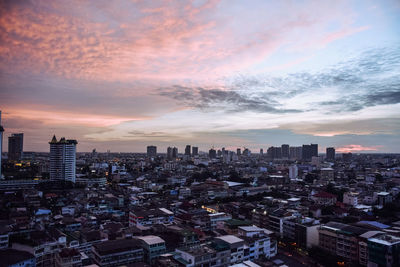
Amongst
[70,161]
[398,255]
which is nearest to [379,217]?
[398,255]

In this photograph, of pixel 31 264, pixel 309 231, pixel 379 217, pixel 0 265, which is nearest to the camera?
pixel 0 265

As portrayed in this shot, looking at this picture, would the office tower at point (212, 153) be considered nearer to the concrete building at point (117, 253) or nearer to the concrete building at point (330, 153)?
the concrete building at point (330, 153)

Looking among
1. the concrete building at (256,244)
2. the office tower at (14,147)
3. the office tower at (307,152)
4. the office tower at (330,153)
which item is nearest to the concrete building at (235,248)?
the concrete building at (256,244)

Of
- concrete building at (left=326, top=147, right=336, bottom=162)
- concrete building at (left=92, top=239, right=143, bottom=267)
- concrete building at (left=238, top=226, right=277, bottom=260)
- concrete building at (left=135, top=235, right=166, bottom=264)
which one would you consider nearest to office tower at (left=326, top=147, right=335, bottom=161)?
concrete building at (left=326, top=147, right=336, bottom=162)

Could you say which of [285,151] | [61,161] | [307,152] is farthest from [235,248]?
[285,151]

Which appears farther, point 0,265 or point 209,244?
point 209,244

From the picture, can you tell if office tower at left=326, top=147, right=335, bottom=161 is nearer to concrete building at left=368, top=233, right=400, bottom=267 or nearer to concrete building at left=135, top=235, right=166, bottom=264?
concrete building at left=368, top=233, right=400, bottom=267

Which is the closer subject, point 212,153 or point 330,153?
point 330,153

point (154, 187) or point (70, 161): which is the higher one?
point (70, 161)

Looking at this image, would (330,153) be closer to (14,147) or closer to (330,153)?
(330,153)

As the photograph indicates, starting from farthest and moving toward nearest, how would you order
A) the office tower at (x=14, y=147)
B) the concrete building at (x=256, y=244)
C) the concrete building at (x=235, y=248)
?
the office tower at (x=14, y=147)
the concrete building at (x=256, y=244)
the concrete building at (x=235, y=248)

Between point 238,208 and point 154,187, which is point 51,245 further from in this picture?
point 154,187
